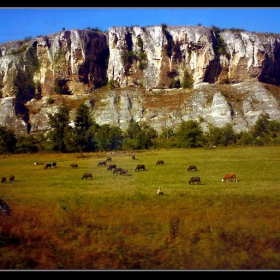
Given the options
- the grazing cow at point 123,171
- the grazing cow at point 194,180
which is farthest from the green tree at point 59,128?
the grazing cow at point 194,180

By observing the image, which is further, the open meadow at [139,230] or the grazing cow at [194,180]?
the grazing cow at [194,180]

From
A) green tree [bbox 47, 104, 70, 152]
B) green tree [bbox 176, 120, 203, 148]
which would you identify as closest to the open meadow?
green tree [bbox 47, 104, 70, 152]

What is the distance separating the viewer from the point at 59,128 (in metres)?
14.7

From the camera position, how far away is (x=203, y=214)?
6.87 meters

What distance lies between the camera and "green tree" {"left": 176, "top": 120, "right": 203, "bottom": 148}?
50.4ft

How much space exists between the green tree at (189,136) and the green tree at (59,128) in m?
4.53

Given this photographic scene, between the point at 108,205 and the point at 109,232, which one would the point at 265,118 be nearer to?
the point at 108,205

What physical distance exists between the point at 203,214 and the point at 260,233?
3.98ft

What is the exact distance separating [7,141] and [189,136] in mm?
7124

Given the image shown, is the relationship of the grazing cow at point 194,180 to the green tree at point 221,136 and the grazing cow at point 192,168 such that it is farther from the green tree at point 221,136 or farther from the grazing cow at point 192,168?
the green tree at point 221,136

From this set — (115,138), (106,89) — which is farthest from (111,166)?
(106,89)

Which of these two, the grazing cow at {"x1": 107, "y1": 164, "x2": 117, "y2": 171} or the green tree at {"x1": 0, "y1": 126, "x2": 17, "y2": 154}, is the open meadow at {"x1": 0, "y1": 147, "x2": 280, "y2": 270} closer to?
the grazing cow at {"x1": 107, "y1": 164, "x2": 117, "y2": 171}

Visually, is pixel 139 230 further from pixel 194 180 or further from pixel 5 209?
pixel 194 180

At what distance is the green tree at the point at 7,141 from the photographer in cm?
1313
